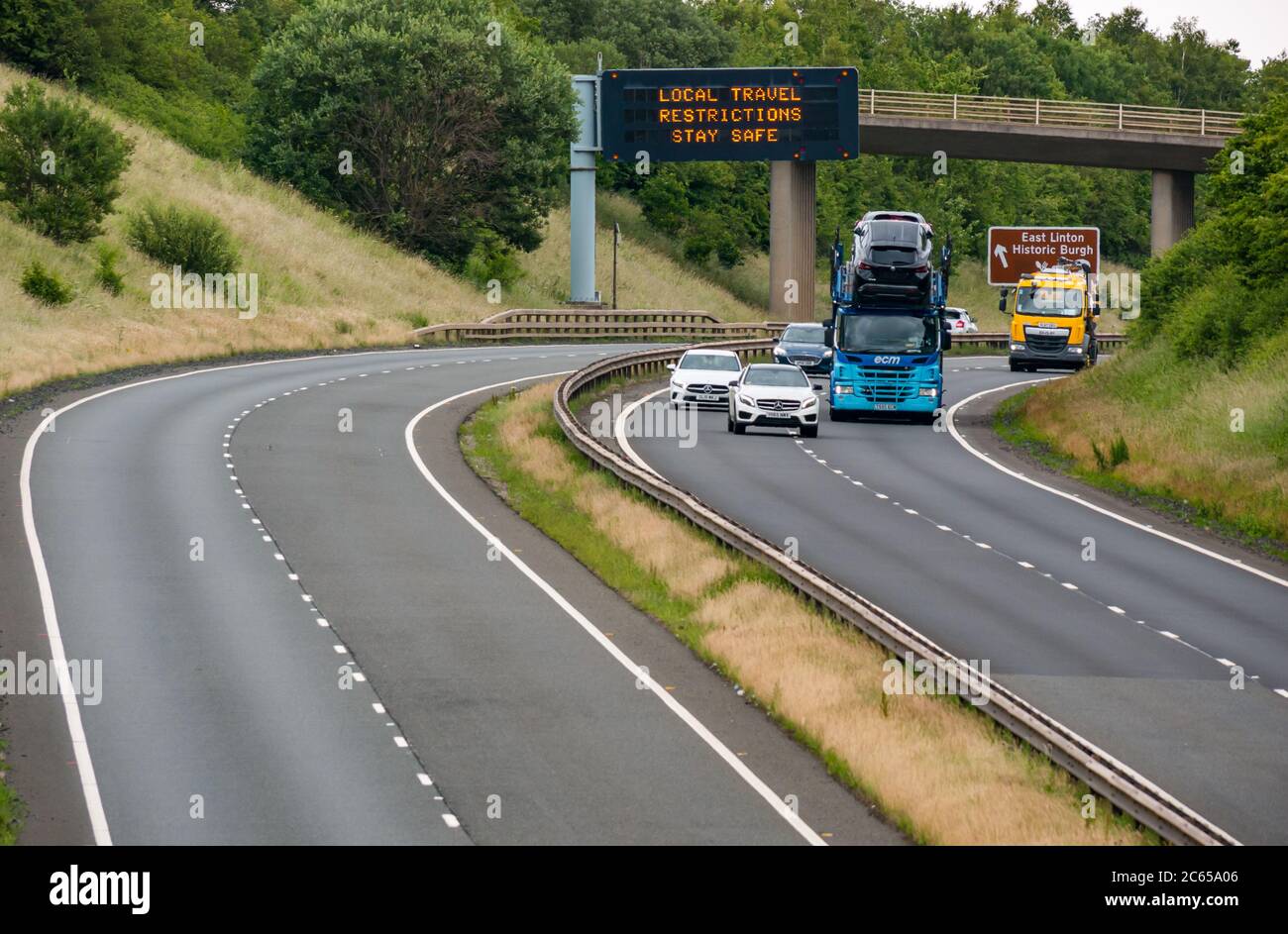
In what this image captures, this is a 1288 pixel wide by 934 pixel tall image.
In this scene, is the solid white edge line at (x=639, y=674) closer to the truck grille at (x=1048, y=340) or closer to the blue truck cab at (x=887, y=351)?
the blue truck cab at (x=887, y=351)

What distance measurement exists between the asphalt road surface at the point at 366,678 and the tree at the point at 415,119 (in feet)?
151

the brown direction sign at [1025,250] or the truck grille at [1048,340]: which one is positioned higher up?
the brown direction sign at [1025,250]

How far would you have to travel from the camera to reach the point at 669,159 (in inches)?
2717

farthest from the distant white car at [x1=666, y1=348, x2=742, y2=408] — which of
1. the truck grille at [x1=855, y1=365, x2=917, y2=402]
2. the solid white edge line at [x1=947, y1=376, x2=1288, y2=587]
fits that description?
the solid white edge line at [x1=947, y1=376, x2=1288, y2=587]

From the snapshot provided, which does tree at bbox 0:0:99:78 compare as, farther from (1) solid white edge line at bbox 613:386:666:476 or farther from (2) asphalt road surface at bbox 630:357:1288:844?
(2) asphalt road surface at bbox 630:357:1288:844

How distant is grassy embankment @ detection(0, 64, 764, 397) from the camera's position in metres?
51.8

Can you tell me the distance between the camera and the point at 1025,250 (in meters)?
74.8

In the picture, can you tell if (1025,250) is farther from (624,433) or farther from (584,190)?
(624,433)

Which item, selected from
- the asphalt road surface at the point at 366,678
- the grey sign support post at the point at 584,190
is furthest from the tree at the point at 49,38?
the asphalt road surface at the point at 366,678

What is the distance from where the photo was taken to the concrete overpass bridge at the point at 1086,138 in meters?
70.1

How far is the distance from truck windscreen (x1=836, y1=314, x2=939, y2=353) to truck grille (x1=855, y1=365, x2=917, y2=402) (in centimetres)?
68
